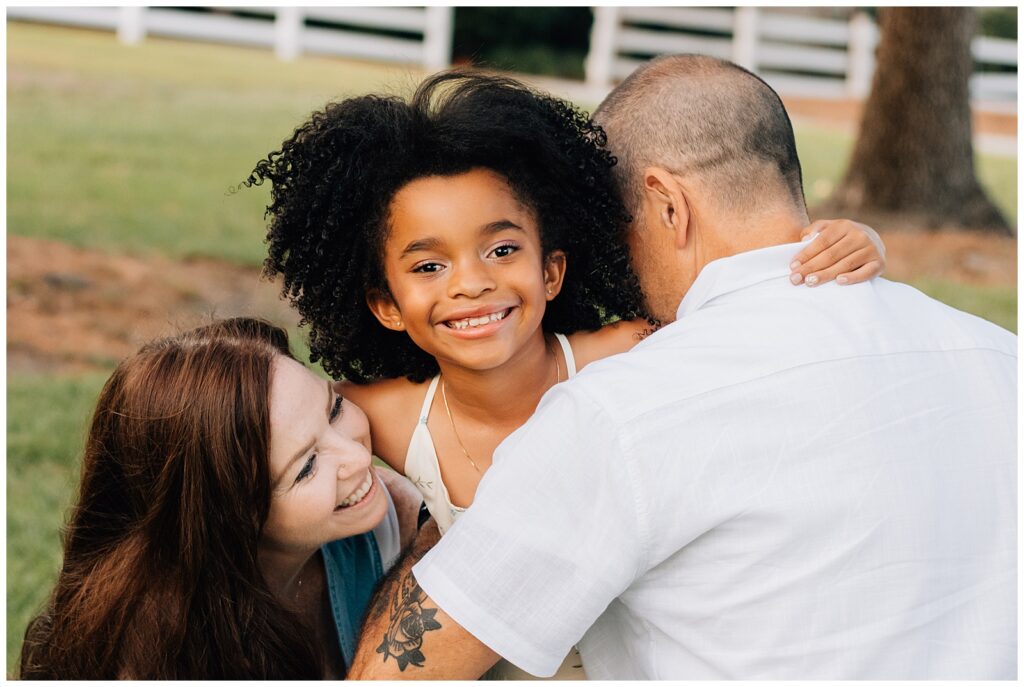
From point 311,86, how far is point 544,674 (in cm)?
1531

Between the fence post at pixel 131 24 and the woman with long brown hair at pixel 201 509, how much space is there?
56.5 feet

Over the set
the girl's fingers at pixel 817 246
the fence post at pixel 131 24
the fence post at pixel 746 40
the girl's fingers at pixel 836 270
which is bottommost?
the girl's fingers at pixel 836 270

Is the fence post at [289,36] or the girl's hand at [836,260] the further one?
the fence post at [289,36]

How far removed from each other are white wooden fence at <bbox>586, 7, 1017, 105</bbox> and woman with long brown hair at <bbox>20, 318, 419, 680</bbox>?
54.0ft

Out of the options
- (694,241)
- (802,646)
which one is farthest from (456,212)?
(802,646)

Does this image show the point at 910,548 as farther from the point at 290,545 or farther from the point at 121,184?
the point at 121,184

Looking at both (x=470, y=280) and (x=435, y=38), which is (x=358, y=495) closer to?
(x=470, y=280)

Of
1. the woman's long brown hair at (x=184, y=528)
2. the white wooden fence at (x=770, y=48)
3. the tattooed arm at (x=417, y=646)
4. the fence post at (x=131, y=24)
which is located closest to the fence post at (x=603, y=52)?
the white wooden fence at (x=770, y=48)

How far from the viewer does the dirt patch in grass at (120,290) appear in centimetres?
730

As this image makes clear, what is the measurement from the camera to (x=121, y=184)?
10.5 meters

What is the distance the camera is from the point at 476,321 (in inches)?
118

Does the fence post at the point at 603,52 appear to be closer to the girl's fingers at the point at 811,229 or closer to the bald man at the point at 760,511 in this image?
the girl's fingers at the point at 811,229

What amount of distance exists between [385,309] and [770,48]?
17.8 m

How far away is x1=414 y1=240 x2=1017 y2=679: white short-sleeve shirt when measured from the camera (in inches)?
82.4
